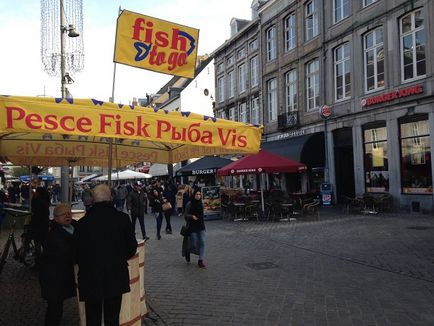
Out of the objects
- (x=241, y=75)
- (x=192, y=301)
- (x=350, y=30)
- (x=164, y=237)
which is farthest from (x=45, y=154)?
(x=241, y=75)

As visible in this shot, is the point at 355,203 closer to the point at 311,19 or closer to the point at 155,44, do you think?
the point at 311,19

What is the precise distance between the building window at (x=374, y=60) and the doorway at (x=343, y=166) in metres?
3.02

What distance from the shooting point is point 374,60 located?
19.1m

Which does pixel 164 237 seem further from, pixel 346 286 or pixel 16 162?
pixel 346 286

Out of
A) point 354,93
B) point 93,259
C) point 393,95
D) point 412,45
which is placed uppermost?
point 412,45

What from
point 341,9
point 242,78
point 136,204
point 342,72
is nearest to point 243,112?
point 242,78

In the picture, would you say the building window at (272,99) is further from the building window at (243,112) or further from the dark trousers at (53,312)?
the dark trousers at (53,312)

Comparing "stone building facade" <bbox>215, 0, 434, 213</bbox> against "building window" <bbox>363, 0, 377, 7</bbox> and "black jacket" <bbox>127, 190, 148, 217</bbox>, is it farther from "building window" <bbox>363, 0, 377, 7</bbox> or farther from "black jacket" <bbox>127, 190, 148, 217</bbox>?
"black jacket" <bbox>127, 190, 148, 217</bbox>

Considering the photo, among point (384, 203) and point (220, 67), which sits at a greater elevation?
point (220, 67)

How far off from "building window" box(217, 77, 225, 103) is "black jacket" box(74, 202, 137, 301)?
3275 centimetres

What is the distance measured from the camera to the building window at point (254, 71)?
3012 cm

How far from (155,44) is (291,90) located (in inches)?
807

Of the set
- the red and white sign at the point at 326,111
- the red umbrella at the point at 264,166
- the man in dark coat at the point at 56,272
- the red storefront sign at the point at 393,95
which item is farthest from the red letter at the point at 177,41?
the red and white sign at the point at 326,111

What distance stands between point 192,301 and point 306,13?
20701 mm
